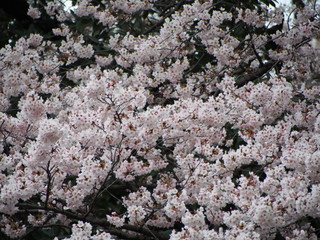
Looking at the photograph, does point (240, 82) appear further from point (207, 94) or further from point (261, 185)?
point (261, 185)

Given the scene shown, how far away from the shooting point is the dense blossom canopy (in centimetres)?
384

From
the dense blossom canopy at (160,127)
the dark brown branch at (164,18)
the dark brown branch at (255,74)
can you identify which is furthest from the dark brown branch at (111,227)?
the dark brown branch at (164,18)

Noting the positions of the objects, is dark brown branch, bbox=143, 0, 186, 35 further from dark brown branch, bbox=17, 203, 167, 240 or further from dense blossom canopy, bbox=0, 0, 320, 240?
dark brown branch, bbox=17, 203, 167, 240

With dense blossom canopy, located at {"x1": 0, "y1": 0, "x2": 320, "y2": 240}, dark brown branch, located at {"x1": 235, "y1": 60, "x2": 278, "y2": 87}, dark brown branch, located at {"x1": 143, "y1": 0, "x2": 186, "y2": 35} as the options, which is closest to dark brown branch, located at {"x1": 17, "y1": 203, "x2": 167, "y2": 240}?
dense blossom canopy, located at {"x1": 0, "y1": 0, "x2": 320, "y2": 240}

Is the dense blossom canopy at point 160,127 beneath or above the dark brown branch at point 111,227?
above

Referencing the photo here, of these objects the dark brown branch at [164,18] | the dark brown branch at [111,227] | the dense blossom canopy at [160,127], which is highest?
the dark brown branch at [164,18]

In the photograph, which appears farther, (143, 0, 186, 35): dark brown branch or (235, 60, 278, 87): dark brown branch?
(143, 0, 186, 35): dark brown branch

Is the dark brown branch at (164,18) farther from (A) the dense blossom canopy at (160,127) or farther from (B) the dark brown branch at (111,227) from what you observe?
(B) the dark brown branch at (111,227)

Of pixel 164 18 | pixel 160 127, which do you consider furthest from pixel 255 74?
pixel 160 127

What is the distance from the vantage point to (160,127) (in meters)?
4.46

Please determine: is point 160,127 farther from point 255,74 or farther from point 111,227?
point 255,74

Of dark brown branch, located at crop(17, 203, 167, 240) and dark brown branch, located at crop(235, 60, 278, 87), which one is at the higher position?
dark brown branch, located at crop(235, 60, 278, 87)

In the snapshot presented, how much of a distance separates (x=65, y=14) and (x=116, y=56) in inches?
48.8

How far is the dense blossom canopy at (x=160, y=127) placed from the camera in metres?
3.84
